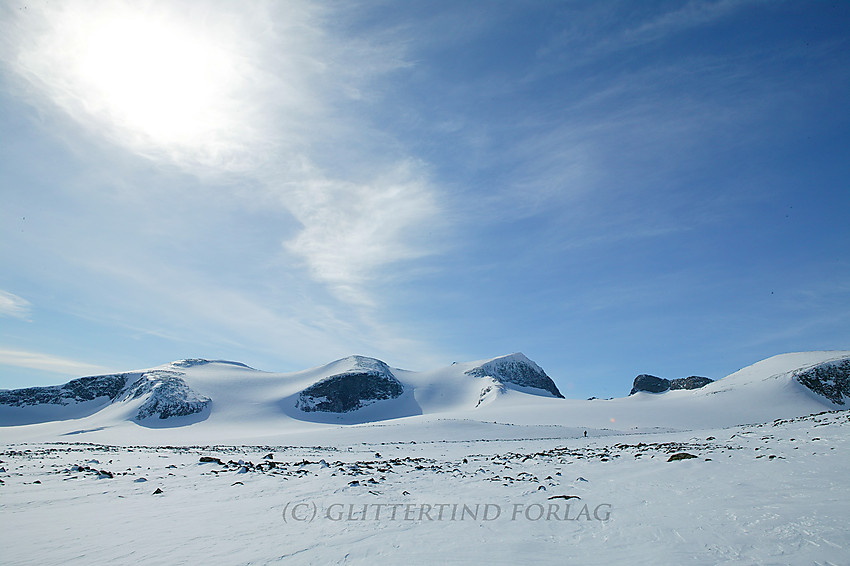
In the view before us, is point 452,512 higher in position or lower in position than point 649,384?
lower

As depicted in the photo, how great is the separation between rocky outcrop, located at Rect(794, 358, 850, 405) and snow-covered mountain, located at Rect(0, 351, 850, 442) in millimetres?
169

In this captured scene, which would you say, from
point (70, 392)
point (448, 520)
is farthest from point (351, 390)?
point (448, 520)

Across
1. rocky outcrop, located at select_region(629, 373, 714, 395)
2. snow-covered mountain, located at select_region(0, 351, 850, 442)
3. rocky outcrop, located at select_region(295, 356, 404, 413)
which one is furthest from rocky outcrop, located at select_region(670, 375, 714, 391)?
rocky outcrop, located at select_region(295, 356, 404, 413)

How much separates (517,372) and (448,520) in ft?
400

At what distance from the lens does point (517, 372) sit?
12519 centimetres

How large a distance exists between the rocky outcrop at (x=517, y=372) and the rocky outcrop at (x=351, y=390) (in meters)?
24.8

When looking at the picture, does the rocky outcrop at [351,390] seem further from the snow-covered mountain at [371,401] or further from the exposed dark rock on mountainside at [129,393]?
the exposed dark rock on mountainside at [129,393]

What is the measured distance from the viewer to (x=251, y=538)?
703cm

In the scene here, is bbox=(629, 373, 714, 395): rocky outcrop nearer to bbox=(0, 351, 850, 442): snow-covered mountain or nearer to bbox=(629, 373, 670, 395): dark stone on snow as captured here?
bbox=(629, 373, 670, 395): dark stone on snow

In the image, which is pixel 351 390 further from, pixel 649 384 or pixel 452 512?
pixel 452 512

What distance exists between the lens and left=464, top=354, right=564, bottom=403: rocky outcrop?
12156cm

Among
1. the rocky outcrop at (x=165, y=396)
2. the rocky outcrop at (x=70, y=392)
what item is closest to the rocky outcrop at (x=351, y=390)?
the rocky outcrop at (x=165, y=396)

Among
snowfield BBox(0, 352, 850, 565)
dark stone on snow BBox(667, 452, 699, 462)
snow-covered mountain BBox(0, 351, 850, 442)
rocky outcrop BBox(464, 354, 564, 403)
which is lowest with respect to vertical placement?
snowfield BBox(0, 352, 850, 565)

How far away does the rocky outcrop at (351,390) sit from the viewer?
3875 inches
